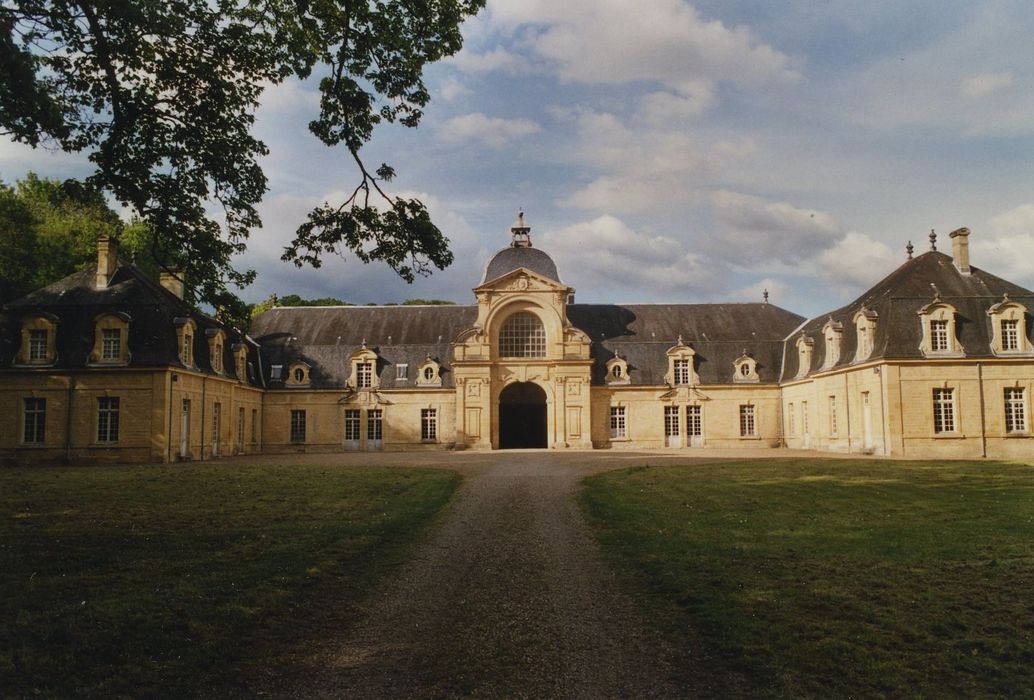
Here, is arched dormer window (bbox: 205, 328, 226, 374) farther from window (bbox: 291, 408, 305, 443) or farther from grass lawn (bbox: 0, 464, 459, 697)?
grass lawn (bbox: 0, 464, 459, 697)

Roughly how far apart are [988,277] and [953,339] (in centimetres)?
479

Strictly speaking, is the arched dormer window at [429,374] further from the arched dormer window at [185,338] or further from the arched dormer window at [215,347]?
the arched dormer window at [185,338]

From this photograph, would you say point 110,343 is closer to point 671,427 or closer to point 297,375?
point 297,375

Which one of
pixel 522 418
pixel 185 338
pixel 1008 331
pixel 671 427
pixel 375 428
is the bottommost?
pixel 671 427

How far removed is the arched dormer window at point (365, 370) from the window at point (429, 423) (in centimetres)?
306

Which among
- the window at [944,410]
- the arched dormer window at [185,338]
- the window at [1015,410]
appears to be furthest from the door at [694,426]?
the arched dormer window at [185,338]

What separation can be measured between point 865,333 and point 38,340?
1353 inches

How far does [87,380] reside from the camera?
96.8 feet

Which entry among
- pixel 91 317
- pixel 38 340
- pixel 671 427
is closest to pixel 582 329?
pixel 671 427

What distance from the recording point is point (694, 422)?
133 ft

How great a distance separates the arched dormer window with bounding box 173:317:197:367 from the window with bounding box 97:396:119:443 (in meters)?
3.02

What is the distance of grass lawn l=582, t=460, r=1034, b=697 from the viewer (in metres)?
5.96

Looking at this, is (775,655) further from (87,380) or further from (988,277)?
(988,277)

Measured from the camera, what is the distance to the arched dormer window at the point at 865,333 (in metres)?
31.4
